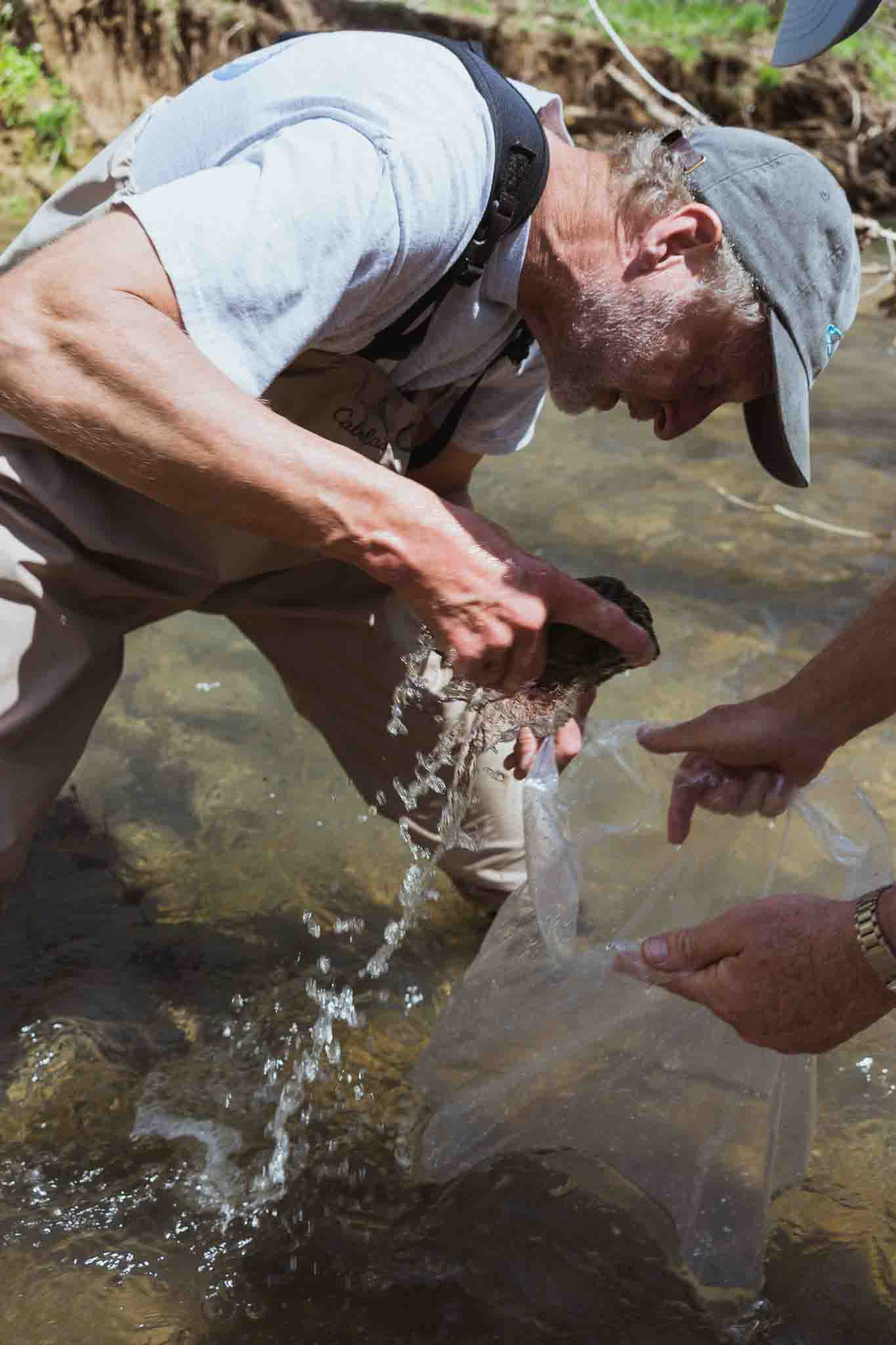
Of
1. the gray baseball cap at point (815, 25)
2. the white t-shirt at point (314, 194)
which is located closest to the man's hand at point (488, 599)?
the white t-shirt at point (314, 194)

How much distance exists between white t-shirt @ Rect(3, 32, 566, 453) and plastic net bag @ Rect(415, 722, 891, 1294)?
3.01 feet

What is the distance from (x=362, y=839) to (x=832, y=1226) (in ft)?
4.11

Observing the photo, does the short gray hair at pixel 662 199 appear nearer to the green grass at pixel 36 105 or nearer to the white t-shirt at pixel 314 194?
the white t-shirt at pixel 314 194

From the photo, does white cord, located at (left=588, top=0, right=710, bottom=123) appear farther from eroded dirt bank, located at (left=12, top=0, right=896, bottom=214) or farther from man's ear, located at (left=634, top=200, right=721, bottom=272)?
eroded dirt bank, located at (left=12, top=0, right=896, bottom=214)

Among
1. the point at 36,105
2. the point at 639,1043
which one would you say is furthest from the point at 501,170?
the point at 36,105

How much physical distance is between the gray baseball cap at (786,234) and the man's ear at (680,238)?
0.03 meters

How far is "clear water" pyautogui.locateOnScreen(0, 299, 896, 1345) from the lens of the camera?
1.88m

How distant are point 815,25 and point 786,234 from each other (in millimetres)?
461

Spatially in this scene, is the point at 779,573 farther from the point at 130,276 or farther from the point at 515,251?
the point at 130,276

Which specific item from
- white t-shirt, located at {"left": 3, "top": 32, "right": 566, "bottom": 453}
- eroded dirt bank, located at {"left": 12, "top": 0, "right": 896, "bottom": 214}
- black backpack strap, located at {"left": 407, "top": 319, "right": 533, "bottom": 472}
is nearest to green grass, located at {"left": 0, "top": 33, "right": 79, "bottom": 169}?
eroded dirt bank, located at {"left": 12, "top": 0, "right": 896, "bottom": 214}

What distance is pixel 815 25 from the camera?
5.21ft

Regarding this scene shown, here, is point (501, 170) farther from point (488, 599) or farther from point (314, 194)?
point (488, 599)

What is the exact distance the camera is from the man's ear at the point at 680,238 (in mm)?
1965

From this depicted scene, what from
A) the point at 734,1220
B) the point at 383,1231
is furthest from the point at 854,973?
the point at 383,1231
